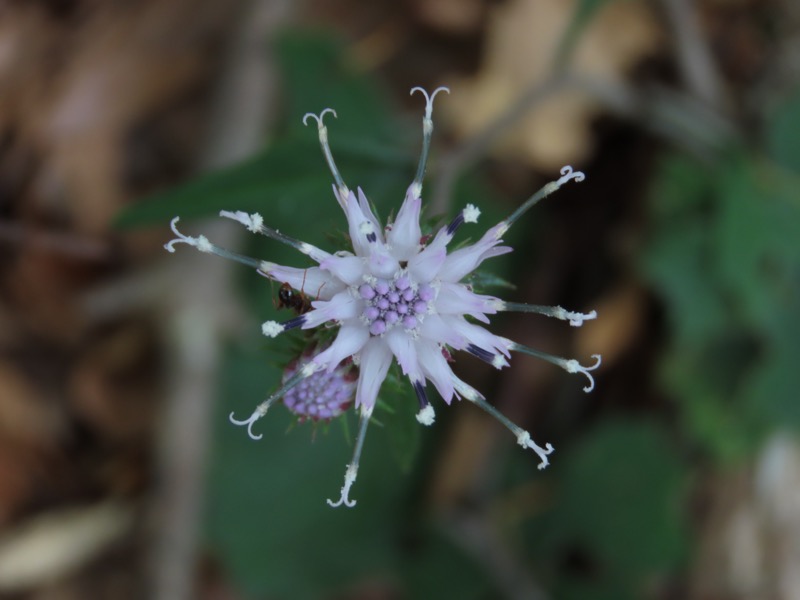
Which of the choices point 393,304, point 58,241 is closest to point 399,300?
point 393,304

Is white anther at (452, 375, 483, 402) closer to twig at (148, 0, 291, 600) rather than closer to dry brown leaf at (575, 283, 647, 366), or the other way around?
twig at (148, 0, 291, 600)

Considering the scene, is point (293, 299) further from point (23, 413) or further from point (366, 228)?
point (23, 413)

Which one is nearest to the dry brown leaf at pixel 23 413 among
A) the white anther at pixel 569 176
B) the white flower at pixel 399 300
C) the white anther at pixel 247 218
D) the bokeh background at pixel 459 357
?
the bokeh background at pixel 459 357

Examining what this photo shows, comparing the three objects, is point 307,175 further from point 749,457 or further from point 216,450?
point 749,457

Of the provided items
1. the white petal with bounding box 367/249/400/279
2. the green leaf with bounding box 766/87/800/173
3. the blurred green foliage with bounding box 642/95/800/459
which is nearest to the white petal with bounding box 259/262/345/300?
the white petal with bounding box 367/249/400/279

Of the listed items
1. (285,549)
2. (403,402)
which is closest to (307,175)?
(403,402)

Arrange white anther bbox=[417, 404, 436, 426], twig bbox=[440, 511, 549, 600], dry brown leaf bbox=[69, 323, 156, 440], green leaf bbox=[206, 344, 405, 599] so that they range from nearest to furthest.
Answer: white anther bbox=[417, 404, 436, 426] < green leaf bbox=[206, 344, 405, 599] < twig bbox=[440, 511, 549, 600] < dry brown leaf bbox=[69, 323, 156, 440]
